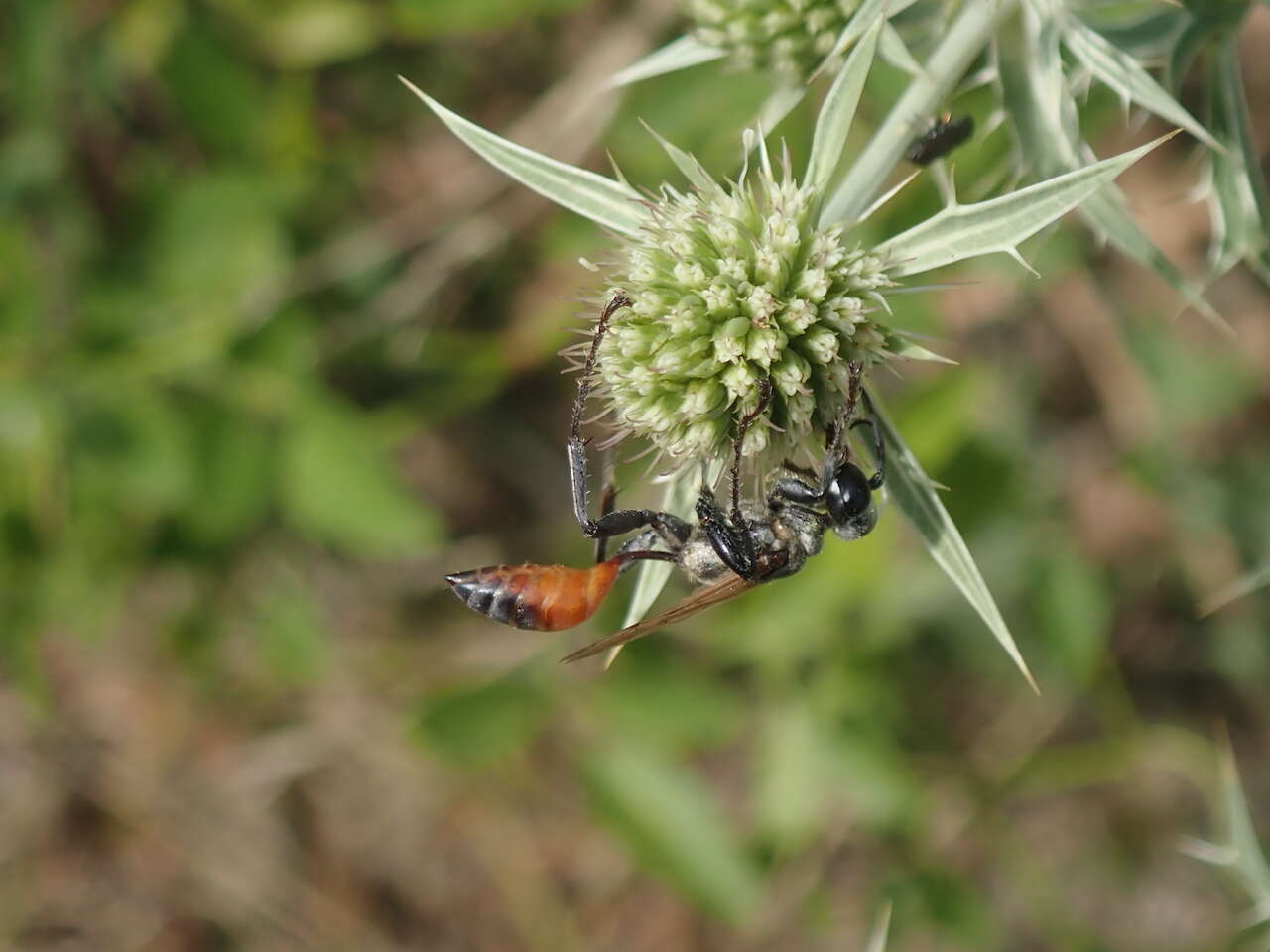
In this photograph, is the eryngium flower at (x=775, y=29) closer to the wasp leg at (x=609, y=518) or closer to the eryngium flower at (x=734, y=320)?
the eryngium flower at (x=734, y=320)

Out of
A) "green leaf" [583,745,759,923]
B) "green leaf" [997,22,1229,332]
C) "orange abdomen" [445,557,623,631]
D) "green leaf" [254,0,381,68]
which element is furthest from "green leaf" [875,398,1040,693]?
"green leaf" [254,0,381,68]

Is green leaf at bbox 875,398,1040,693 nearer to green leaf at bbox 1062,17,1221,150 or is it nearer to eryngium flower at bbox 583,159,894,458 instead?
eryngium flower at bbox 583,159,894,458

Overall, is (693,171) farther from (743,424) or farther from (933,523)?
Result: (933,523)

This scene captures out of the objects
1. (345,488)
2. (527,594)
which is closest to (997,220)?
(527,594)

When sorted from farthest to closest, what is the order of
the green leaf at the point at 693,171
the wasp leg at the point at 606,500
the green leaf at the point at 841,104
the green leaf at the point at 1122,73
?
the wasp leg at the point at 606,500 → the green leaf at the point at 693,171 → the green leaf at the point at 1122,73 → the green leaf at the point at 841,104

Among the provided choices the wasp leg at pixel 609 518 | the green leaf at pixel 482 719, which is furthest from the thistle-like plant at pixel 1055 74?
the green leaf at pixel 482 719
